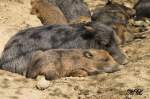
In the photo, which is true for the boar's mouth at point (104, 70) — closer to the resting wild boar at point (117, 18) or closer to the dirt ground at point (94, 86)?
the dirt ground at point (94, 86)

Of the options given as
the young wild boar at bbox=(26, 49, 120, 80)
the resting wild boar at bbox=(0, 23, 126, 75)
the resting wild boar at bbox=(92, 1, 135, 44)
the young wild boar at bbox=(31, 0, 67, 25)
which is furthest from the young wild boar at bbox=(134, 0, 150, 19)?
the young wild boar at bbox=(26, 49, 120, 80)

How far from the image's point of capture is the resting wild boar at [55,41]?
8.35m

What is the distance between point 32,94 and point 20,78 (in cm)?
88

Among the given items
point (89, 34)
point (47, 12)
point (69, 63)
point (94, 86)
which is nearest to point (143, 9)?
point (47, 12)

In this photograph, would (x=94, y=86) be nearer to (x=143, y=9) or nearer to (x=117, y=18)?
(x=117, y=18)

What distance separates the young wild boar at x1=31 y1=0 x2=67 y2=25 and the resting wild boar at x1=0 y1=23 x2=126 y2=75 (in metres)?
2.34

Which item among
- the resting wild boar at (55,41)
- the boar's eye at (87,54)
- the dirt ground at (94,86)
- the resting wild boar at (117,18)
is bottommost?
the dirt ground at (94,86)

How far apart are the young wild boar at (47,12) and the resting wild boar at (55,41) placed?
2.34 meters

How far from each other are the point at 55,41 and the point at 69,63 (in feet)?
3.25

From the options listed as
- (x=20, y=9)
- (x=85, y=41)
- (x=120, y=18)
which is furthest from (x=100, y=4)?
(x=85, y=41)

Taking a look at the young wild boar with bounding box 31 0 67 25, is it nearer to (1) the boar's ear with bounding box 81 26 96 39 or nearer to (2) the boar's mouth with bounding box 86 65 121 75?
(1) the boar's ear with bounding box 81 26 96 39

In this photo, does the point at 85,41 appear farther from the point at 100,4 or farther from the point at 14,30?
the point at 100,4

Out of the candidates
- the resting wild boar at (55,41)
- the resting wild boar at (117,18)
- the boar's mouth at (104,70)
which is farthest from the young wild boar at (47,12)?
the boar's mouth at (104,70)

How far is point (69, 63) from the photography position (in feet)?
25.3
